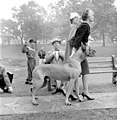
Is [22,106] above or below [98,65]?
below

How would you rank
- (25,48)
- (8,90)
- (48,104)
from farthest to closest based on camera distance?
1. (25,48)
2. (8,90)
3. (48,104)

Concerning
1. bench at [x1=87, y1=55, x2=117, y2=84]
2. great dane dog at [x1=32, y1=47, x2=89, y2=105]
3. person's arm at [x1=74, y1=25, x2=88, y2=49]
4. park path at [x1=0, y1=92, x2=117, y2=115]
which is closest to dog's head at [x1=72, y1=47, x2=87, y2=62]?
great dane dog at [x1=32, y1=47, x2=89, y2=105]

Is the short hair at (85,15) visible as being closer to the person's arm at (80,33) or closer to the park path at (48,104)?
the person's arm at (80,33)

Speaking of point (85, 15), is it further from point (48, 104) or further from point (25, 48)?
point (25, 48)

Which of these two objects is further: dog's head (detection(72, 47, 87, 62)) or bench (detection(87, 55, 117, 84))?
bench (detection(87, 55, 117, 84))

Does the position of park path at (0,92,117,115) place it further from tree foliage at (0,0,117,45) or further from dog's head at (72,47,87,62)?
tree foliage at (0,0,117,45)

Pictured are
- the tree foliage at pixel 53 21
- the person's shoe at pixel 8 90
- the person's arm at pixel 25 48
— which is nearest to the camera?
the person's shoe at pixel 8 90

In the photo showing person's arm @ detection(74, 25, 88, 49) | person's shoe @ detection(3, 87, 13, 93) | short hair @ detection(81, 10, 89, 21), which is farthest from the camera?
person's shoe @ detection(3, 87, 13, 93)

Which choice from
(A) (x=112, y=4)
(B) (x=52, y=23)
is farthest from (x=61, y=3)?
(A) (x=112, y=4)

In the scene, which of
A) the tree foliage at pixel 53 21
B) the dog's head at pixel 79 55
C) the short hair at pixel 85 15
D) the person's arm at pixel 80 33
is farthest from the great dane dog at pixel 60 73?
the tree foliage at pixel 53 21

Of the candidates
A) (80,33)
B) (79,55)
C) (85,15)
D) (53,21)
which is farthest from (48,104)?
(53,21)

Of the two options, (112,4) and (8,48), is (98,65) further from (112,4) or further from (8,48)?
(112,4)

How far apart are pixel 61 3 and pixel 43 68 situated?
12404 millimetres

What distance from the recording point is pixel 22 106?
4117 millimetres
